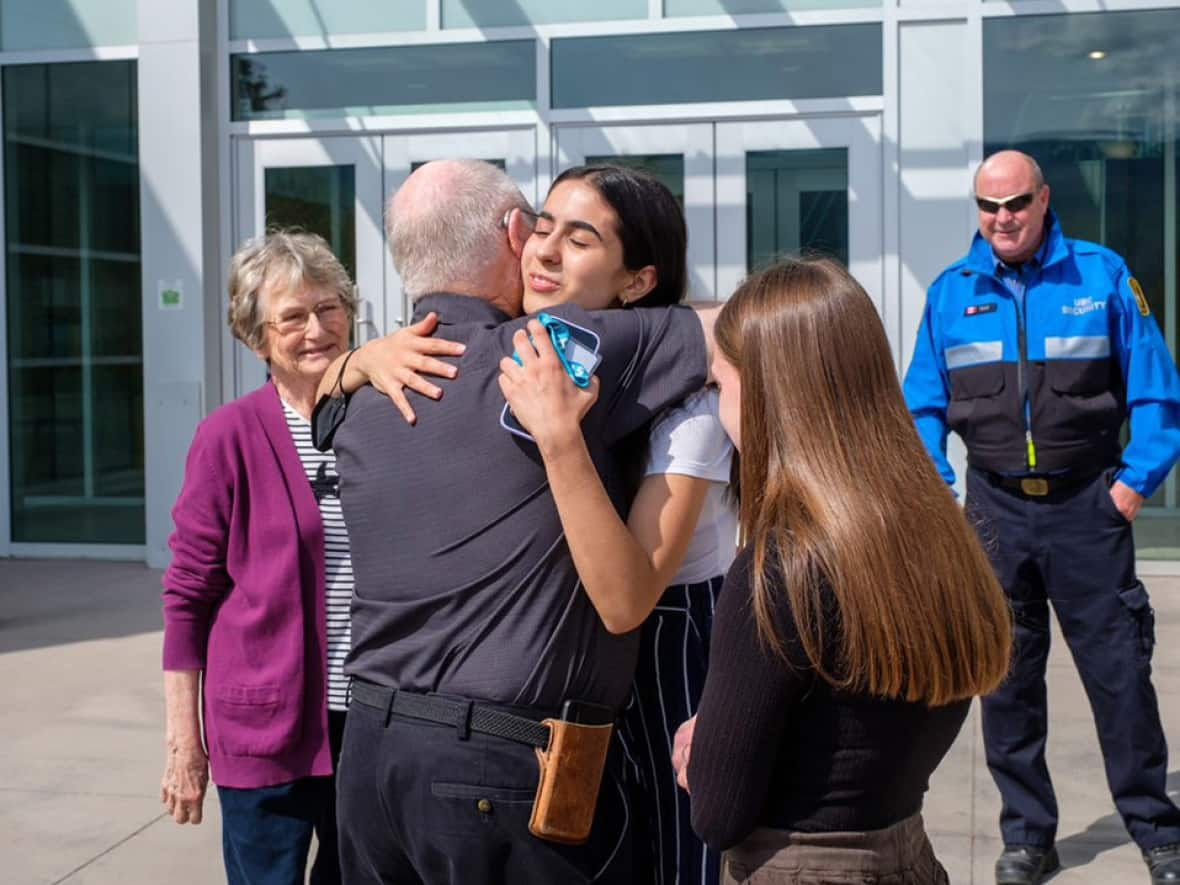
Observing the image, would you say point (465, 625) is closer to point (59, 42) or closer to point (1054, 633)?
point (1054, 633)

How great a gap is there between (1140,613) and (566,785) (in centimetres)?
260

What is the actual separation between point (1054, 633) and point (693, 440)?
634cm

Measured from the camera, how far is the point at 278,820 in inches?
111

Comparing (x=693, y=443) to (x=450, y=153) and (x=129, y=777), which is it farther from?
(x=450, y=153)

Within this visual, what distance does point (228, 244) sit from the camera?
1020cm

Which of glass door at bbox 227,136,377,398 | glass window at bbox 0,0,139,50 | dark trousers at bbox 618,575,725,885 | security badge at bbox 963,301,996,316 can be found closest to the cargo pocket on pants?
security badge at bbox 963,301,996,316

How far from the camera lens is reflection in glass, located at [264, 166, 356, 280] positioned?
32.9ft

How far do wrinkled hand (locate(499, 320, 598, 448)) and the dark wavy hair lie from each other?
37 centimetres

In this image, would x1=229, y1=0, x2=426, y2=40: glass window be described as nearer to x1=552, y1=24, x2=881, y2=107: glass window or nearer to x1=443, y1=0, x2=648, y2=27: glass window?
x1=443, y1=0, x2=648, y2=27: glass window

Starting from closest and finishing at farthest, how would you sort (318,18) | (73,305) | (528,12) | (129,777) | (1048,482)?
(1048,482), (129,777), (528,12), (318,18), (73,305)

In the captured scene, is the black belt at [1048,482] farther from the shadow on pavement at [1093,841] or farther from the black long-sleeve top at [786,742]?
the black long-sleeve top at [786,742]

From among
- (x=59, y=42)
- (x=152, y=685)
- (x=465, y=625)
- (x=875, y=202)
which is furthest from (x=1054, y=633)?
(x=59, y=42)

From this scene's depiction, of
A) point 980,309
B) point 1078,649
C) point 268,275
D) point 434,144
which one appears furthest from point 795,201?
point 268,275

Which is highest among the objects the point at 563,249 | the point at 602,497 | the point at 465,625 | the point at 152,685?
the point at 563,249
